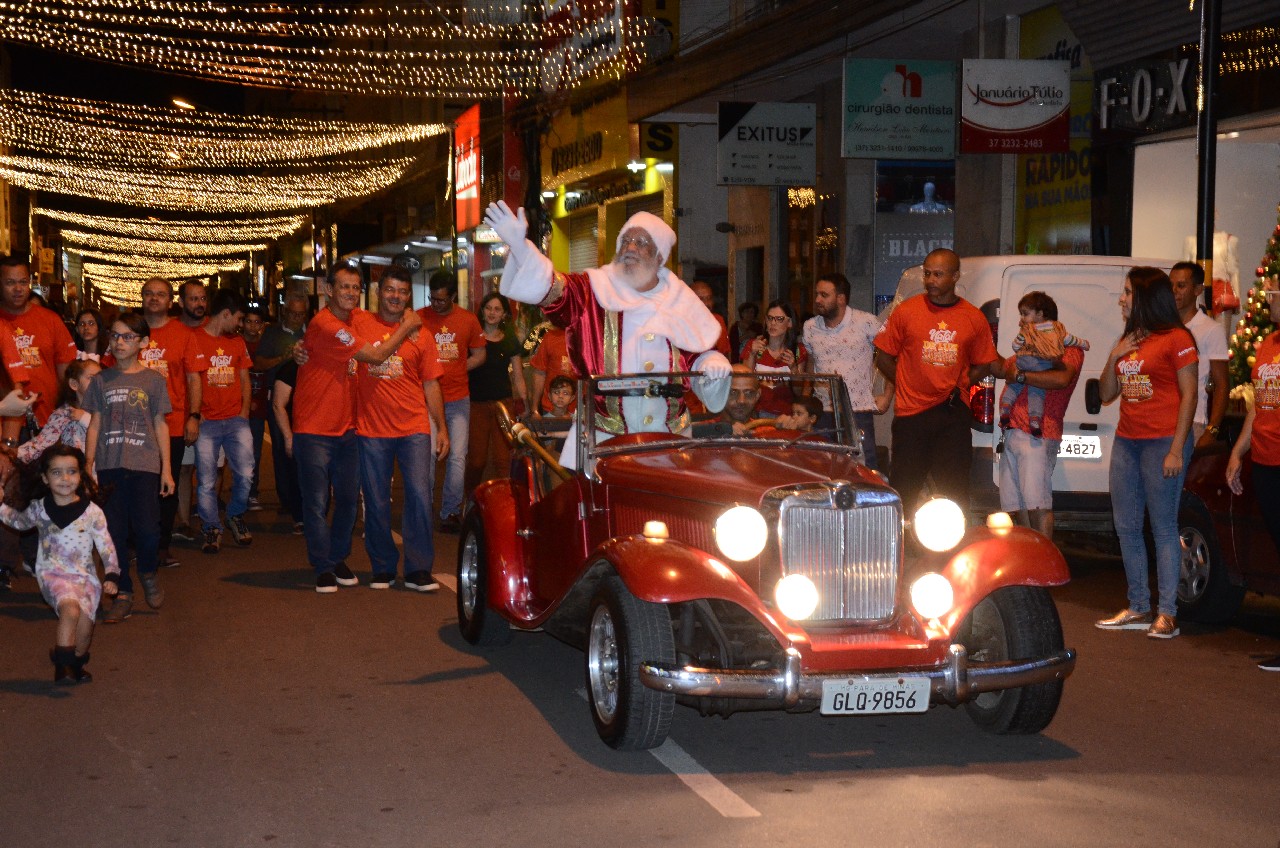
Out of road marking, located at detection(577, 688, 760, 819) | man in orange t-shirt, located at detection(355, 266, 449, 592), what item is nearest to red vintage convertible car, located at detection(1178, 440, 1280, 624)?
road marking, located at detection(577, 688, 760, 819)

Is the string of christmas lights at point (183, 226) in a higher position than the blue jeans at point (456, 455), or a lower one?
higher

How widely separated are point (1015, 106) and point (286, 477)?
298 inches

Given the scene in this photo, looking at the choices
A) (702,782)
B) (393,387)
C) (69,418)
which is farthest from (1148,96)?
(702,782)

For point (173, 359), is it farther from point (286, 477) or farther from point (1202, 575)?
point (1202, 575)

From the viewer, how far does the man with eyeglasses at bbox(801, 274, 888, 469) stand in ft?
36.8

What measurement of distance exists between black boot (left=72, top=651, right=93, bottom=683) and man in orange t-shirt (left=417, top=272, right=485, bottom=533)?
17.1ft

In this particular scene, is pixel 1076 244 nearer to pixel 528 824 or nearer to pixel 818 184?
pixel 818 184

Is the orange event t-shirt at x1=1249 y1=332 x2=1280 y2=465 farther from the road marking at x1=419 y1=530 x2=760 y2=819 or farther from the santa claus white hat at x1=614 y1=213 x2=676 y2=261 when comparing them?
the road marking at x1=419 y1=530 x2=760 y2=819

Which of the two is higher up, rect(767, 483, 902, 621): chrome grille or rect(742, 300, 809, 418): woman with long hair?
rect(742, 300, 809, 418): woman with long hair

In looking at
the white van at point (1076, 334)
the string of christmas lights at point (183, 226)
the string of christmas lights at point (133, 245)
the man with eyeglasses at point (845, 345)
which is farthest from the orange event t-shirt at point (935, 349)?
the string of christmas lights at point (133, 245)

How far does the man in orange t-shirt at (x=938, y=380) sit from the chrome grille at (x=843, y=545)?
3.23m

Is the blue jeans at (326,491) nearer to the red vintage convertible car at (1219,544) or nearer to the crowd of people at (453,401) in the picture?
the crowd of people at (453,401)

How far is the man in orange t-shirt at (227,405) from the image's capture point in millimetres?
11586

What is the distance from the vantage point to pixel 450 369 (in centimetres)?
1227
